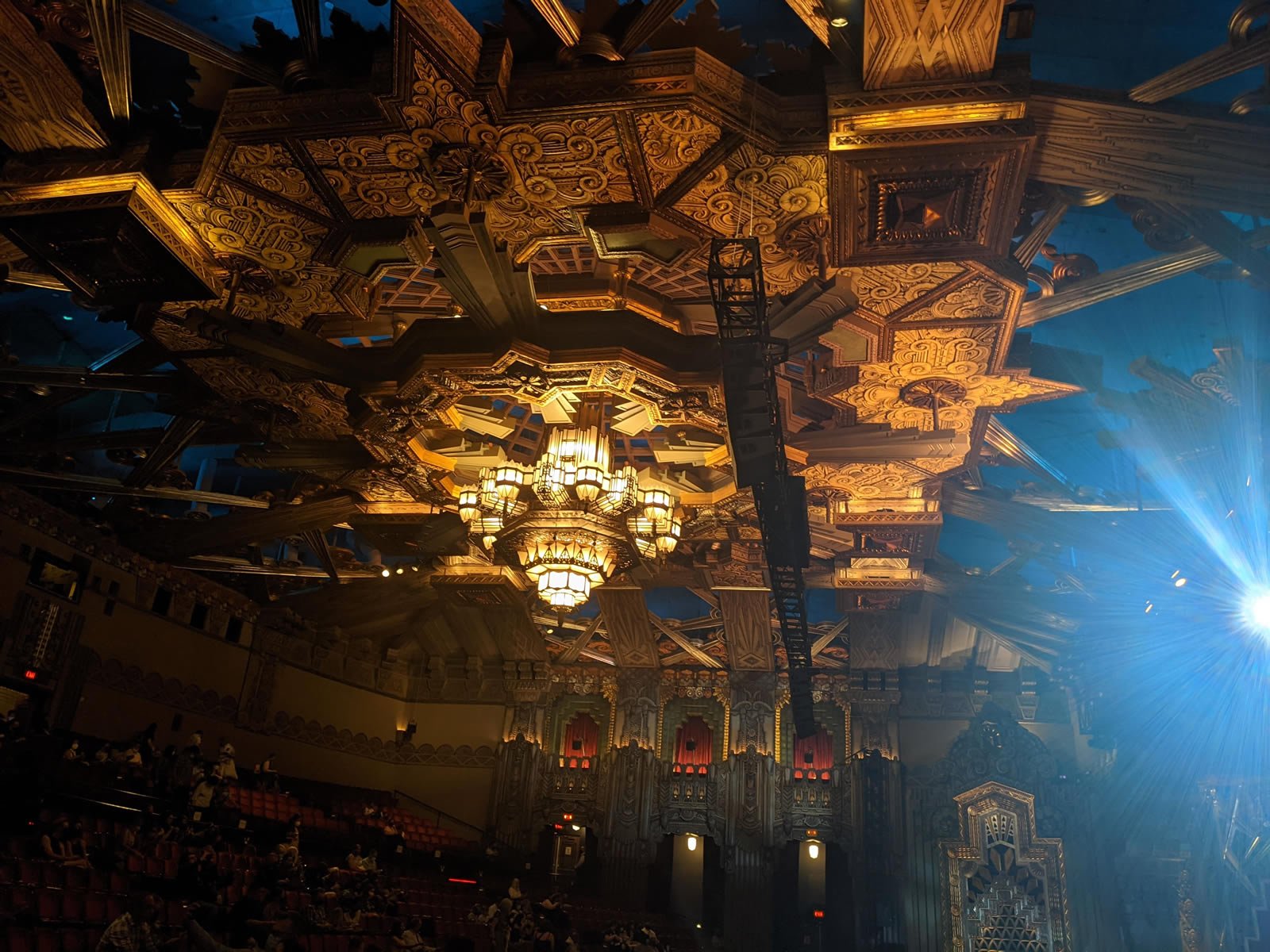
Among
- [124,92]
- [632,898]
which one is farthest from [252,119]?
[632,898]

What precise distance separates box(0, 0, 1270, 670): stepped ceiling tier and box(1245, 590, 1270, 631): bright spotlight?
9.53 feet

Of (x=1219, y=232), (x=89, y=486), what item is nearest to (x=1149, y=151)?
(x=1219, y=232)

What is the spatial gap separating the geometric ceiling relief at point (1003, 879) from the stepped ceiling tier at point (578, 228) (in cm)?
811

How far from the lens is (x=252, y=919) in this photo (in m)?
10.1

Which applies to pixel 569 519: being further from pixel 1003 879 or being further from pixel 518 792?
pixel 1003 879

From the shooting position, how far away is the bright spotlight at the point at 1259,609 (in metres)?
12.6

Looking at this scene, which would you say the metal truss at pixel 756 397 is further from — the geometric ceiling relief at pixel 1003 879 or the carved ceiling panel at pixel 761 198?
the geometric ceiling relief at pixel 1003 879

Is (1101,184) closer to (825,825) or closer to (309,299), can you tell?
(309,299)

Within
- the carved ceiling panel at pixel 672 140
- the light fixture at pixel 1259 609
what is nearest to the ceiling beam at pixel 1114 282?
the carved ceiling panel at pixel 672 140

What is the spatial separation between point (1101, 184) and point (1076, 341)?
3260mm

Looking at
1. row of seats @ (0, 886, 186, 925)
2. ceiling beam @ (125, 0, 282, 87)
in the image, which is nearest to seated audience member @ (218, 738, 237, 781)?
row of seats @ (0, 886, 186, 925)

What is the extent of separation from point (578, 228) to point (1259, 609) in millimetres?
10769

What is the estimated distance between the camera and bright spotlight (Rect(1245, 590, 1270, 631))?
12617 millimetres

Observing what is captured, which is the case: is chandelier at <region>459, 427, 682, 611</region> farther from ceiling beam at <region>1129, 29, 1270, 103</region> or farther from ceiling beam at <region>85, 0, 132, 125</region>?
ceiling beam at <region>1129, 29, 1270, 103</region>
